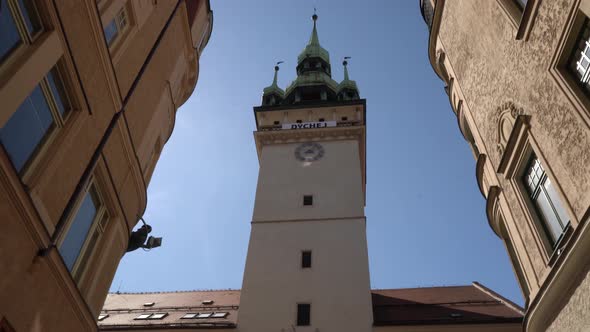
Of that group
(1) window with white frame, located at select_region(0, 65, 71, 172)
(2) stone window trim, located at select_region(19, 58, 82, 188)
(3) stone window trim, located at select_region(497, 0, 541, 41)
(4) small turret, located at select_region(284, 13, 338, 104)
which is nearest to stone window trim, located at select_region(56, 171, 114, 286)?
(2) stone window trim, located at select_region(19, 58, 82, 188)

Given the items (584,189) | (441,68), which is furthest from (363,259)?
(584,189)

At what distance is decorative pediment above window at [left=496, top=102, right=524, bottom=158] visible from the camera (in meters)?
8.27

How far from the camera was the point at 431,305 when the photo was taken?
57.4ft

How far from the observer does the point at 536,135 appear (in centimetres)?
759

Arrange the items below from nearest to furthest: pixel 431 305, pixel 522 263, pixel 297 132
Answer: pixel 522 263 → pixel 431 305 → pixel 297 132

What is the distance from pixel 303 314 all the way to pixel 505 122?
10.4 meters

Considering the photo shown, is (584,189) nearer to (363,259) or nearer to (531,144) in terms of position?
(531,144)

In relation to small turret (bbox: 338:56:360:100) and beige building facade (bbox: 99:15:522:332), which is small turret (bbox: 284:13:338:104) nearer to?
small turret (bbox: 338:56:360:100)

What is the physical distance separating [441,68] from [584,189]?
729 cm

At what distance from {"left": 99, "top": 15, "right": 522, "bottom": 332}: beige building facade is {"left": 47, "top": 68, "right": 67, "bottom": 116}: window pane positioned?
11.5 metres

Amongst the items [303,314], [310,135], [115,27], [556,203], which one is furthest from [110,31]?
[310,135]

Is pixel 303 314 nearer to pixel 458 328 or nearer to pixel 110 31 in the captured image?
pixel 458 328

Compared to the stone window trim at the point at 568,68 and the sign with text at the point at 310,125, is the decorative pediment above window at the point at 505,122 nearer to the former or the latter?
the stone window trim at the point at 568,68

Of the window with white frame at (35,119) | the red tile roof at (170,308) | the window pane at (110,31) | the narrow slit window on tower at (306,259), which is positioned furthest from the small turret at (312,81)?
the window with white frame at (35,119)
